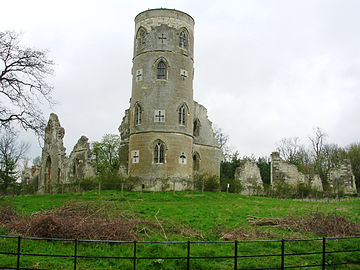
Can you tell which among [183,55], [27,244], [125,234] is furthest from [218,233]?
[183,55]

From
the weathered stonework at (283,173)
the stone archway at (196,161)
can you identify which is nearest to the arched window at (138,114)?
the stone archway at (196,161)

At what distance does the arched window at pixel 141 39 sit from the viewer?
118ft

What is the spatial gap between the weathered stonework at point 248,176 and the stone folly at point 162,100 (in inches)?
240

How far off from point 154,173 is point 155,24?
41.5 feet

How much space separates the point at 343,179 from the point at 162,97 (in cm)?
1883

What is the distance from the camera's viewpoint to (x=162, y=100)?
34.5 meters

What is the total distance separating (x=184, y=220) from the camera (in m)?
16.8

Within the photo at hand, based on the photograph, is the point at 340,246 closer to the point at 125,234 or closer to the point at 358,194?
the point at 125,234

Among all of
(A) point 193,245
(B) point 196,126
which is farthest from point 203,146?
(A) point 193,245

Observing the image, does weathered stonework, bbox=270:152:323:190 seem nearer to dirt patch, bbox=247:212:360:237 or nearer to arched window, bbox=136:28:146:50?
arched window, bbox=136:28:146:50

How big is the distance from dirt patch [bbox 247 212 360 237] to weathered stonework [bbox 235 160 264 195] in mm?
21483

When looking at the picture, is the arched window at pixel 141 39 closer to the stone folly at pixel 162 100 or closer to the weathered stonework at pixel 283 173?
the stone folly at pixel 162 100

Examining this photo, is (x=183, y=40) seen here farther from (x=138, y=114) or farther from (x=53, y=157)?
(x=53, y=157)

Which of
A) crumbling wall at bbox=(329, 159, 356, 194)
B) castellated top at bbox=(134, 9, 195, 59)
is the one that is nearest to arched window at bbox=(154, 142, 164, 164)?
castellated top at bbox=(134, 9, 195, 59)
